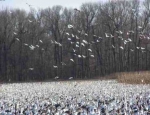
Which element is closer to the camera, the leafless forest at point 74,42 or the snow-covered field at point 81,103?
the snow-covered field at point 81,103

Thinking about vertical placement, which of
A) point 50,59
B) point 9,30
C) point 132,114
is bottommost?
point 132,114

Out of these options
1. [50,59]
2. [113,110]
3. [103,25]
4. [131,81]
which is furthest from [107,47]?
[113,110]

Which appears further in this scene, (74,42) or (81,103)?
(74,42)

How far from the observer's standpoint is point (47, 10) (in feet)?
194

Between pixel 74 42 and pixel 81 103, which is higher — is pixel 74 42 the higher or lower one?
the higher one

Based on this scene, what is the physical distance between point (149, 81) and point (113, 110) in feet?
50.3

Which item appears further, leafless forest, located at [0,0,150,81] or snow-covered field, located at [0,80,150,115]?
leafless forest, located at [0,0,150,81]

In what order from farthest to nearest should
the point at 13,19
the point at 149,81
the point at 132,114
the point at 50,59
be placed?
the point at 50,59, the point at 13,19, the point at 149,81, the point at 132,114

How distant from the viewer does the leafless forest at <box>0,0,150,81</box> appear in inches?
2224

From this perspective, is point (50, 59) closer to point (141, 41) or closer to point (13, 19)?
point (13, 19)

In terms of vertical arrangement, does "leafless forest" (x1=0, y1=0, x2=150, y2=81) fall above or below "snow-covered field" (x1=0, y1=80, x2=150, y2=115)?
above

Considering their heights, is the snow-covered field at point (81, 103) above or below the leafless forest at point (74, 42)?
below

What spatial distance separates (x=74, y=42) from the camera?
58.0 metres

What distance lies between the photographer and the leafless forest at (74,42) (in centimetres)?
5650
